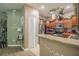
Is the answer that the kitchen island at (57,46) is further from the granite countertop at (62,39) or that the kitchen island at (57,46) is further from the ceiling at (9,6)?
the ceiling at (9,6)

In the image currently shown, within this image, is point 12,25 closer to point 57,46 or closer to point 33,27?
point 33,27

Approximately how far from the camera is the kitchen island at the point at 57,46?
7.56 feet

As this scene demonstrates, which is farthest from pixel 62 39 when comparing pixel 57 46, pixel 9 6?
pixel 9 6

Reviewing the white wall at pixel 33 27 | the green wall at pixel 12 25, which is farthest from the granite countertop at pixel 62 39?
the green wall at pixel 12 25

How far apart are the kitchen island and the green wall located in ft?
1.50

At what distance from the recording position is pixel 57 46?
2.49m

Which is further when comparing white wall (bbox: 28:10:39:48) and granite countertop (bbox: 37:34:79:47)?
white wall (bbox: 28:10:39:48)

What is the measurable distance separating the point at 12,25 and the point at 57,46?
35.2 inches

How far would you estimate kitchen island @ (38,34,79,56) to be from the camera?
230cm

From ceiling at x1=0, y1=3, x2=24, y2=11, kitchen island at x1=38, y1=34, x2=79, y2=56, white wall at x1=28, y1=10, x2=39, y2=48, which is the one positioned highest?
ceiling at x1=0, y1=3, x2=24, y2=11

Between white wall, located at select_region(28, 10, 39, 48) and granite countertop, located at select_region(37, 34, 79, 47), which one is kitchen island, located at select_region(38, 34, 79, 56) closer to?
granite countertop, located at select_region(37, 34, 79, 47)

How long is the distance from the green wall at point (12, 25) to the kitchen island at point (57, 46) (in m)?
0.46

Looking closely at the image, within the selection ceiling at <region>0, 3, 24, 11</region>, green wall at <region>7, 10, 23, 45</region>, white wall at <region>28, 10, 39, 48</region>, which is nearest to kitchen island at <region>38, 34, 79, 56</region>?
white wall at <region>28, 10, 39, 48</region>

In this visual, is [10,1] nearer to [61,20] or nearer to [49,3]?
[49,3]
